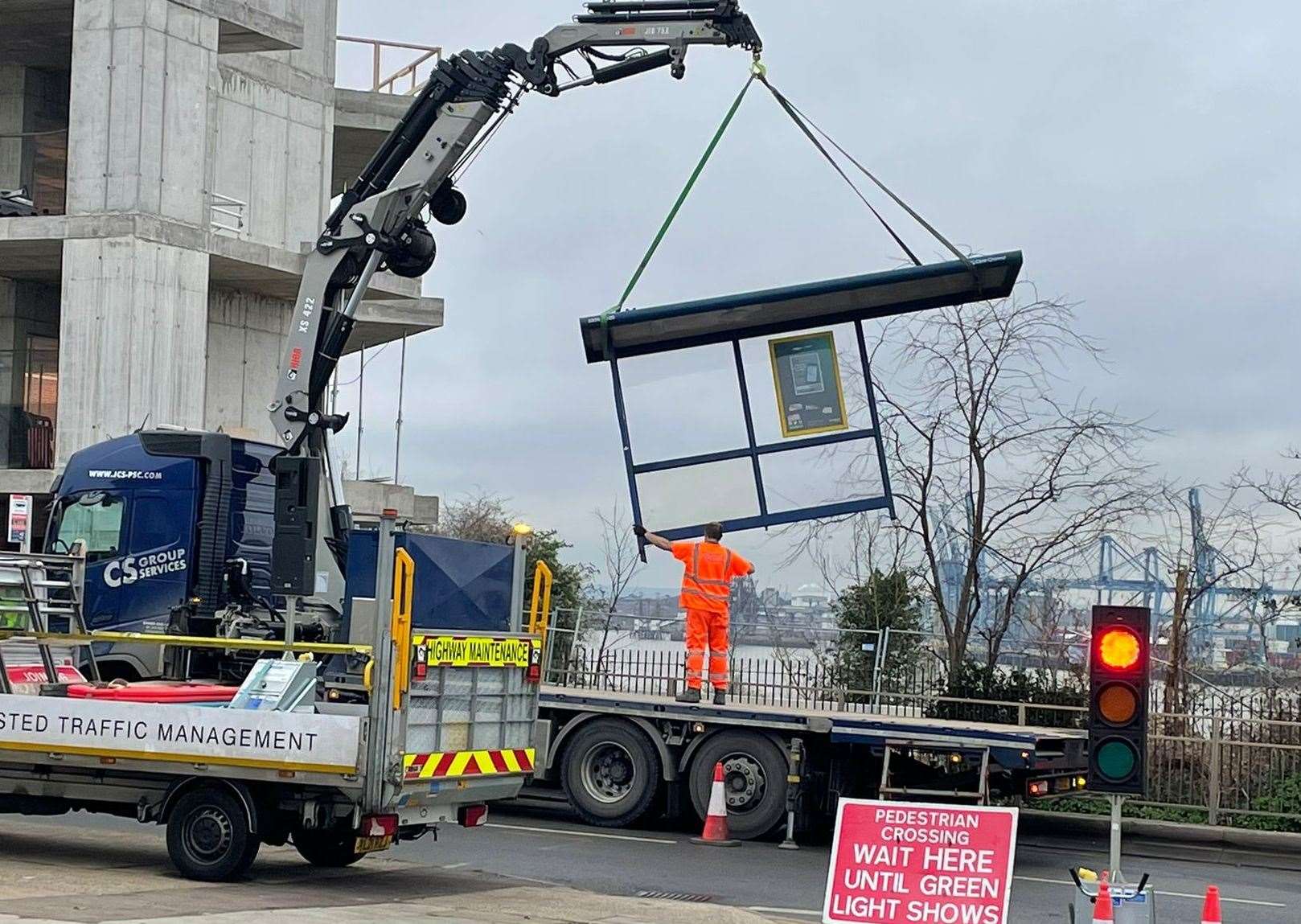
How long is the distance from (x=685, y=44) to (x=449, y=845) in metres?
7.20

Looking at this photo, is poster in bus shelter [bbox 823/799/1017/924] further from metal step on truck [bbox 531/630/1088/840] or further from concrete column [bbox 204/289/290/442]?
concrete column [bbox 204/289/290/442]

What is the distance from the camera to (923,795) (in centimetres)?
1531

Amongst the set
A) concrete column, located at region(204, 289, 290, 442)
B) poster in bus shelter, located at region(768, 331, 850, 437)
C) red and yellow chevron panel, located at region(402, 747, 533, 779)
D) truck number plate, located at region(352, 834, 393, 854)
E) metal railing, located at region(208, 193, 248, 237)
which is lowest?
truck number plate, located at region(352, 834, 393, 854)

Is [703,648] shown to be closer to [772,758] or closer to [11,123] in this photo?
[772,758]

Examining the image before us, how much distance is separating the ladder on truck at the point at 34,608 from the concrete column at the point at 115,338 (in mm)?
15294

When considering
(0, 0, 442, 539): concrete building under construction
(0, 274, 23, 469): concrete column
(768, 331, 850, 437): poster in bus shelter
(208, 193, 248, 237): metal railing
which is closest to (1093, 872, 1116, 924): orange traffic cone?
(768, 331, 850, 437): poster in bus shelter

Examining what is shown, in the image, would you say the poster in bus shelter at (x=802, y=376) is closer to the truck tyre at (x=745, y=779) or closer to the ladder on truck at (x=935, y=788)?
the truck tyre at (x=745, y=779)

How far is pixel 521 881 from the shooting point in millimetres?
13117

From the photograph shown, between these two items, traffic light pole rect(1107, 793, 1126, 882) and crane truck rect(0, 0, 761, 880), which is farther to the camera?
crane truck rect(0, 0, 761, 880)

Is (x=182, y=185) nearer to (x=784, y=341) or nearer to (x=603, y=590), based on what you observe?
(x=603, y=590)

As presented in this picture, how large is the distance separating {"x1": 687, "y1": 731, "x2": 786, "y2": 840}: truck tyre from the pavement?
0.24 m

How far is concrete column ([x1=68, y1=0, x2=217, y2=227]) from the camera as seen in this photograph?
28625 mm

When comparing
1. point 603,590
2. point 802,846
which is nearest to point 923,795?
point 802,846

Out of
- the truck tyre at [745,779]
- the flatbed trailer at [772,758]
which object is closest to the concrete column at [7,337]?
the flatbed trailer at [772,758]
